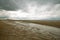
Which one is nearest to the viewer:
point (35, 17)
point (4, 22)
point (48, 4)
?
point (48, 4)

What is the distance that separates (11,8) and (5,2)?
1.37 feet

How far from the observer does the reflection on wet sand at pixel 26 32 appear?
598 centimetres

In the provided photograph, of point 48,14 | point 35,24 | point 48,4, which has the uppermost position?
point 48,4

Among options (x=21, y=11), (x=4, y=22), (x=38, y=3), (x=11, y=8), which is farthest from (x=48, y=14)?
(x=4, y=22)

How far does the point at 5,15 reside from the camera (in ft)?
24.6

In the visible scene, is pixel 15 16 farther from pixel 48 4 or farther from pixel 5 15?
pixel 48 4

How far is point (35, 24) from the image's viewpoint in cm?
929

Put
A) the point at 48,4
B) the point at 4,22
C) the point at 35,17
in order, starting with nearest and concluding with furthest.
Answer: the point at 48,4 → the point at 35,17 → the point at 4,22

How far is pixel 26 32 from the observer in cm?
684

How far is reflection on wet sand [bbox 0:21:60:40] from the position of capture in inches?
236

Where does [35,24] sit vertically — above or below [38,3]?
below

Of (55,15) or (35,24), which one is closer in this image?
(55,15)

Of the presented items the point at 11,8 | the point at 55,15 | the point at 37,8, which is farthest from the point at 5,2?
the point at 55,15

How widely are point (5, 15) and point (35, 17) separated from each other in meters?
1.61
